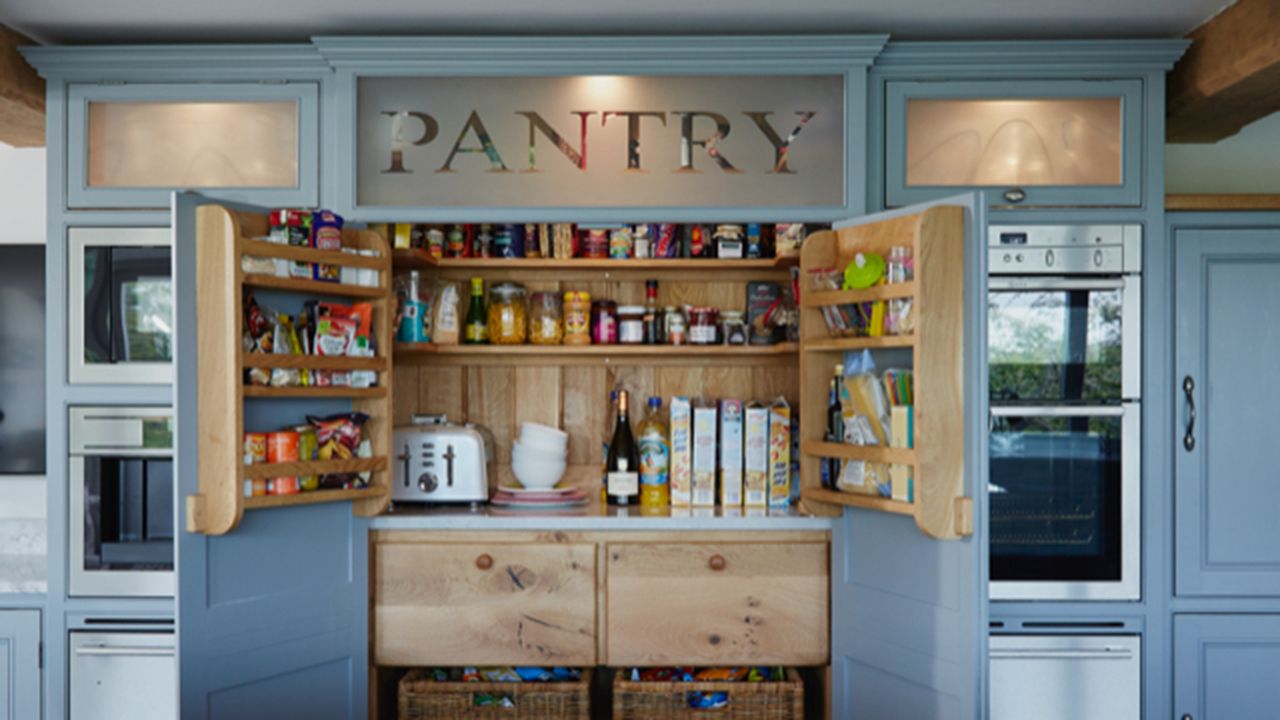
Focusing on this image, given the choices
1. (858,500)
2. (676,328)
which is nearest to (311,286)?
(676,328)

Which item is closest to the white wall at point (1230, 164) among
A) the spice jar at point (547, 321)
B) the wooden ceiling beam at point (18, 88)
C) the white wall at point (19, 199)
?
the spice jar at point (547, 321)

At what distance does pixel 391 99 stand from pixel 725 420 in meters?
1.49

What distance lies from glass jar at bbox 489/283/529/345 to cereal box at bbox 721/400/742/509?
77 cm

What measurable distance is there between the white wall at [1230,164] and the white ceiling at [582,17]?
0.79m

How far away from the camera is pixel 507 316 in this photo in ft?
10.1

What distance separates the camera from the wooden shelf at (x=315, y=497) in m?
2.29

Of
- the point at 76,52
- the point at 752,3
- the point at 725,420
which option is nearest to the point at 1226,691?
the point at 725,420

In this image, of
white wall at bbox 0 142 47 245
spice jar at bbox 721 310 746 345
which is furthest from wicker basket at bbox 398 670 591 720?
white wall at bbox 0 142 47 245

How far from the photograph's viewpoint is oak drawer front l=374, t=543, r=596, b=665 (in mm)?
2662

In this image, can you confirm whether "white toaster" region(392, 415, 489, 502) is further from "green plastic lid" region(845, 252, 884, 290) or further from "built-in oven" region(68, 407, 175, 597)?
"green plastic lid" region(845, 252, 884, 290)

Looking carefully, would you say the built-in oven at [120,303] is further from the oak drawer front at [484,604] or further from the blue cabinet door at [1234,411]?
the blue cabinet door at [1234,411]

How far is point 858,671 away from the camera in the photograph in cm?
257

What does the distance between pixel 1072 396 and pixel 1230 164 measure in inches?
58.5

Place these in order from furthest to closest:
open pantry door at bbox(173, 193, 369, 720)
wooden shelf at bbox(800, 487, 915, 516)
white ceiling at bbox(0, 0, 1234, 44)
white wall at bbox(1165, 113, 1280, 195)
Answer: white wall at bbox(1165, 113, 1280, 195) < white ceiling at bbox(0, 0, 1234, 44) < wooden shelf at bbox(800, 487, 915, 516) < open pantry door at bbox(173, 193, 369, 720)
